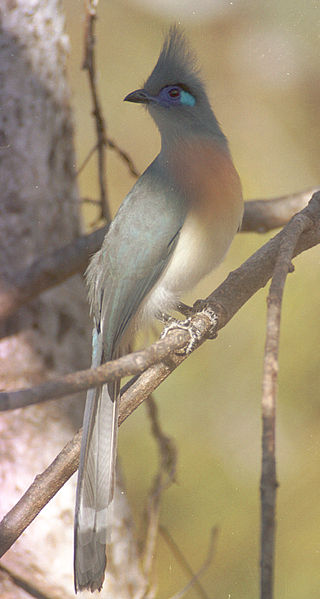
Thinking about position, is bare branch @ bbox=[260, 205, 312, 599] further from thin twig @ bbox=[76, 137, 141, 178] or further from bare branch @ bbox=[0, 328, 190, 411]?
thin twig @ bbox=[76, 137, 141, 178]

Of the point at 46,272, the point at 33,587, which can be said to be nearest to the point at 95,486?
the point at 33,587

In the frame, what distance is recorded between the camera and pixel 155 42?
6.12ft

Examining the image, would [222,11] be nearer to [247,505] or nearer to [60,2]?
[60,2]

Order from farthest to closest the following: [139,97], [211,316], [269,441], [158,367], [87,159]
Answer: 1. [87,159]
2. [139,97]
3. [211,316]
4. [158,367]
5. [269,441]

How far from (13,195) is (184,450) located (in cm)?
93

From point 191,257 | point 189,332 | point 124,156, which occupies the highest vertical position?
point 124,156

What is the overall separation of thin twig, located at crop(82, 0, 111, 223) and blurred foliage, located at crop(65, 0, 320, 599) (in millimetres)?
104

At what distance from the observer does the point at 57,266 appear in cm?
174

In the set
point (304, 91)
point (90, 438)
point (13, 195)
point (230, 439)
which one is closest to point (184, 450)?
point (230, 439)

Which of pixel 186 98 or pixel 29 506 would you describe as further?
pixel 186 98

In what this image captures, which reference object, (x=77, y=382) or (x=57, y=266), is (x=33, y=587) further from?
(x=77, y=382)

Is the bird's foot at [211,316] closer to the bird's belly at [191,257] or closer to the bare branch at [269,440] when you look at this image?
the bird's belly at [191,257]

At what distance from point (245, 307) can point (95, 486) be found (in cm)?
82

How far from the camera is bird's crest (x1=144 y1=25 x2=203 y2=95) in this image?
5.19 feet
